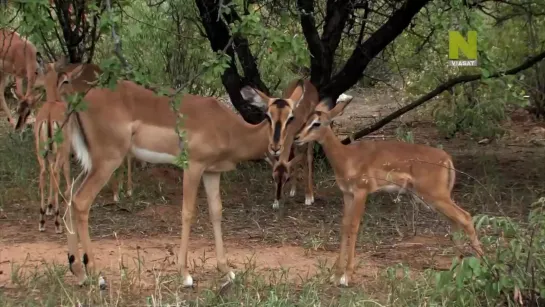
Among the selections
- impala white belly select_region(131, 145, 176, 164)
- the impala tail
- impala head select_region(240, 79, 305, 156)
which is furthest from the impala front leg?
the impala tail

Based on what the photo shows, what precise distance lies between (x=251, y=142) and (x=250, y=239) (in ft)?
4.27

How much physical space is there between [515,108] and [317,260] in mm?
8694

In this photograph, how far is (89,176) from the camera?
5.65 meters

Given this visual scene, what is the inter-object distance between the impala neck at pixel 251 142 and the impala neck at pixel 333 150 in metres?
0.48

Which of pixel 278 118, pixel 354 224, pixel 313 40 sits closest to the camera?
pixel 278 118

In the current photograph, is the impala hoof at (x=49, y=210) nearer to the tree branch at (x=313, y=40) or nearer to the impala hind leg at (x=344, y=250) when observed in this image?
the impala hind leg at (x=344, y=250)

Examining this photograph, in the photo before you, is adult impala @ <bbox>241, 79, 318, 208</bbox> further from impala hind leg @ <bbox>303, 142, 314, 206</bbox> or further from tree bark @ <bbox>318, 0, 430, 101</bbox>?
tree bark @ <bbox>318, 0, 430, 101</bbox>

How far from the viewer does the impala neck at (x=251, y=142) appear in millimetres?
5934

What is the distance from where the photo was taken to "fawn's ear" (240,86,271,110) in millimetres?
6023

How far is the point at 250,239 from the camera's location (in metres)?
6.96

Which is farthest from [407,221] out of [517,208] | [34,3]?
→ [34,3]

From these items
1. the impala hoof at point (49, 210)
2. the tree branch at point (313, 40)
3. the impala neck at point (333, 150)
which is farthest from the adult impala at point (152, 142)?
the tree branch at point (313, 40)

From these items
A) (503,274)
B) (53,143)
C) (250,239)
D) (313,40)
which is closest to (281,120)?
(250,239)

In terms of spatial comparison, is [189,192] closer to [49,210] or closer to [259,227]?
[259,227]
